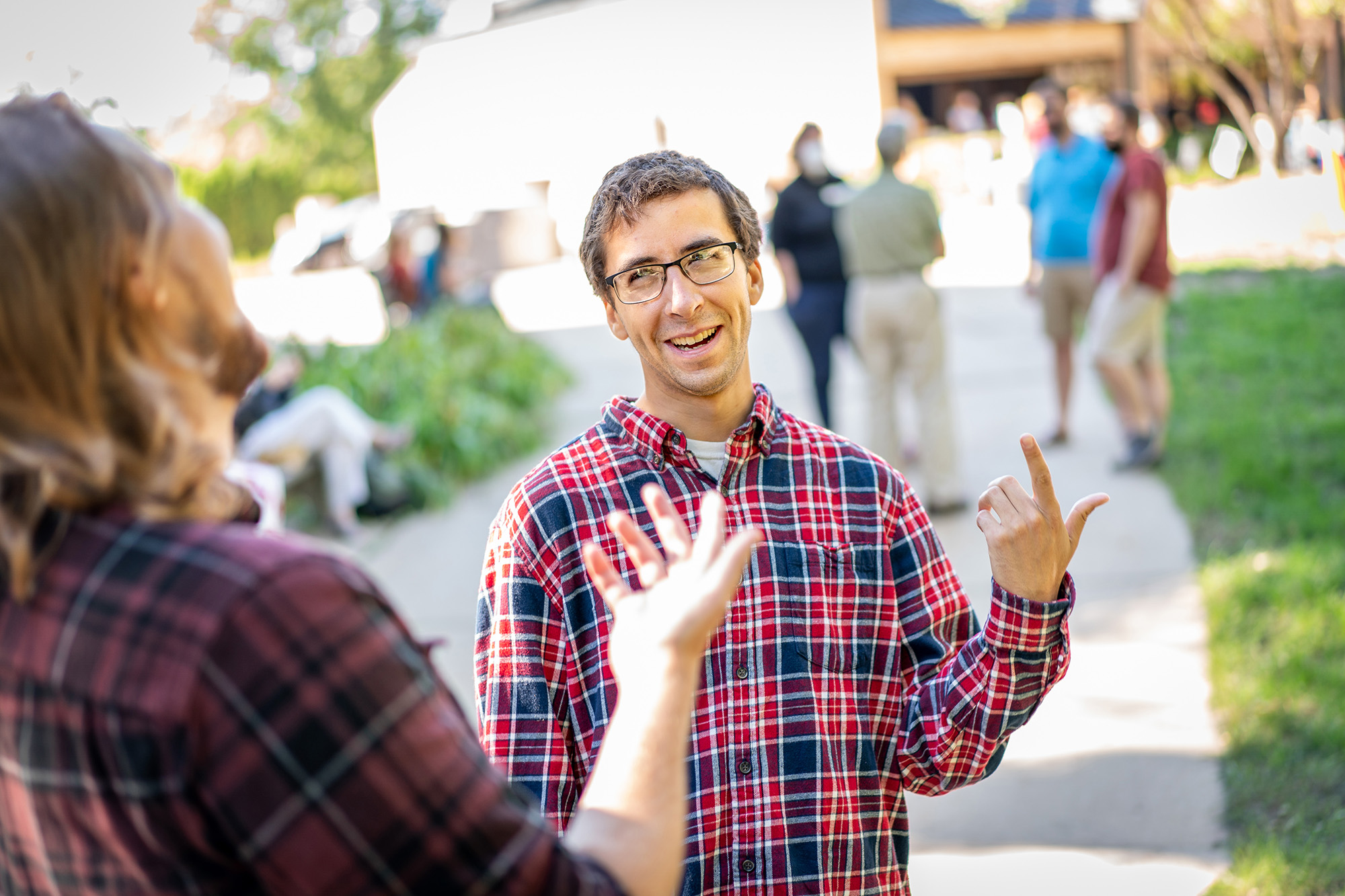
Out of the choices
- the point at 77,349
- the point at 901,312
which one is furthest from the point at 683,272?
the point at 901,312

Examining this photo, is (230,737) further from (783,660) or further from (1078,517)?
(1078,517)

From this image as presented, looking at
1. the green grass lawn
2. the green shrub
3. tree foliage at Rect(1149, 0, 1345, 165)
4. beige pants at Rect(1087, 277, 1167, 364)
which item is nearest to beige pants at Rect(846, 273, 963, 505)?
beige pants at Rect(1087, 277, 1167, 364)

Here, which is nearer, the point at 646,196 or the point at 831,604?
the point at 831,604

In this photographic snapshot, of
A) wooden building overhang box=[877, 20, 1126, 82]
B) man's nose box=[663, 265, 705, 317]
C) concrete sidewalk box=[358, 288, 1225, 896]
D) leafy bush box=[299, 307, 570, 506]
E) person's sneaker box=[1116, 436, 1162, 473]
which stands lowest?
concrete sidewalk box=[358, 288, 1225, 896]

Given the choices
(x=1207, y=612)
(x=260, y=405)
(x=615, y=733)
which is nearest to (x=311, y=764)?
(x=615, y=733)

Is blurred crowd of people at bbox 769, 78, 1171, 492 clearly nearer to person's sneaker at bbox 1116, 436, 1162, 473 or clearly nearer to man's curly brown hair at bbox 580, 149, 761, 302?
person's sneaker at bbox 1116, 436, 1162, 473

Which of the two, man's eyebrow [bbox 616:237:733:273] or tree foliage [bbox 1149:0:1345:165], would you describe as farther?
tree foliage [bbox 1149:0:1345:165]

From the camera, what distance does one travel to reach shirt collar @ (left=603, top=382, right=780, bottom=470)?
205cm

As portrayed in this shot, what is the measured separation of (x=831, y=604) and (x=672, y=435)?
14.5 inches

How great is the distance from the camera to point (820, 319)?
776cm

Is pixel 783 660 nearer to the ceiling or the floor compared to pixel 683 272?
nearer to the floor

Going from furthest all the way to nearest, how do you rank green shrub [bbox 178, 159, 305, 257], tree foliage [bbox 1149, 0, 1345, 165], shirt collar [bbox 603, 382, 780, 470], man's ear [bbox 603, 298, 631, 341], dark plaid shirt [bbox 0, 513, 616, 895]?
green shrub [bbox 178, 159, 305, 257]
tree foliage [bbox 1149, 0, 1345, 165]
man's ear [bbox 603, 298, 631, 341]
shirt collar [bbox 603, 382, 780, 470]
dark plaid shirt [bbox 0, 513, 616, 895]

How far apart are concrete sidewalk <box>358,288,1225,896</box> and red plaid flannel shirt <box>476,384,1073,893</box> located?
216 cm

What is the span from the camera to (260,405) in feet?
25.9
